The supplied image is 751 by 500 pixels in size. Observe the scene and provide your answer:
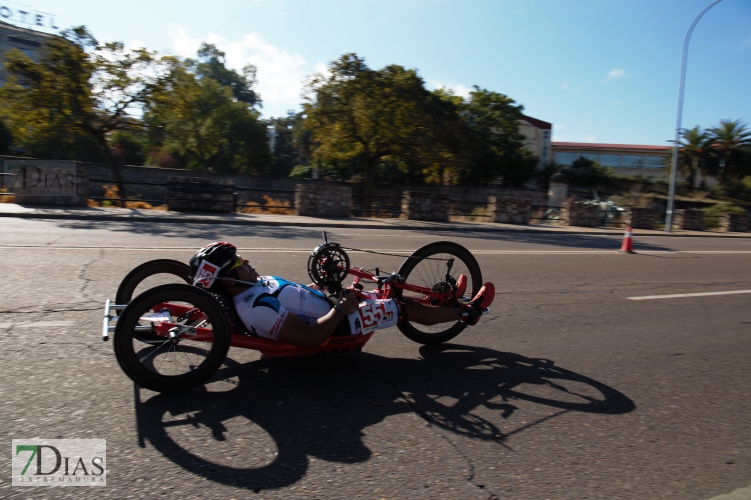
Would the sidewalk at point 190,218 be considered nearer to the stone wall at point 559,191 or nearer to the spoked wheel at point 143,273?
the spoked wheel at point 143,273

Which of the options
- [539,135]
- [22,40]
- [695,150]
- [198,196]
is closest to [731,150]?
[695,150]

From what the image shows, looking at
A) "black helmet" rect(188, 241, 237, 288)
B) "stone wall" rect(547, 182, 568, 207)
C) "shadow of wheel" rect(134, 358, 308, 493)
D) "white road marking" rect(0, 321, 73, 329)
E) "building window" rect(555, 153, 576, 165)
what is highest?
"building window" rect(555, 153, 576, 165)

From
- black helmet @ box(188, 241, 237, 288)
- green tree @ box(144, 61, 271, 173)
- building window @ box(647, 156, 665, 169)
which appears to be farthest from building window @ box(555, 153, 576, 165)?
black helmet @ box(188, 241, 237, 288)

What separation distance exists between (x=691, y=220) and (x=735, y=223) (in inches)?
98.9

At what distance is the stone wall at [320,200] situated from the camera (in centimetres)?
2075

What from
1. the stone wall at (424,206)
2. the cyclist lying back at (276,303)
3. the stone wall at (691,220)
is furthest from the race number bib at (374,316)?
the stone wall at (691,220)

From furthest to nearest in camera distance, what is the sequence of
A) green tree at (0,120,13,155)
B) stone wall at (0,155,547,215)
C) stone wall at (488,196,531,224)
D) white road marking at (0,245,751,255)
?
green tree at (0,120,13,155) → stone wall at (0,155,547,215) → stone wall at (488,196,531,224) → white road marking at (0,245,751,255)

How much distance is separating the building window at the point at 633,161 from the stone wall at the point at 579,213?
2121 inches

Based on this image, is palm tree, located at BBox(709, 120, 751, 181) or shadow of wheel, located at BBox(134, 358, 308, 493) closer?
shadow of wheel, located at BBox(134, 358, 308, 493)

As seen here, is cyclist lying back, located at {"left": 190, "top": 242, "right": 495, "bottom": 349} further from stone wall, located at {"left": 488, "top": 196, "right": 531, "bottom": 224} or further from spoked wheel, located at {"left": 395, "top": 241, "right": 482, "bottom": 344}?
stone wall, located at {"left": 488, "top": 196, "right": 531, "bottom": 224}

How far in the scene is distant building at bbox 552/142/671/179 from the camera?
71.4 m

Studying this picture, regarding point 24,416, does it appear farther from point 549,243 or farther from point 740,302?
point 549,243

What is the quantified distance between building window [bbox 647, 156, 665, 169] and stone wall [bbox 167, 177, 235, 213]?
229ft

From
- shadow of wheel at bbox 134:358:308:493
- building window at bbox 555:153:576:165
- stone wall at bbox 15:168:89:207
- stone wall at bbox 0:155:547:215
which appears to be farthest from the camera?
building window at bbox 555:153:576:165
